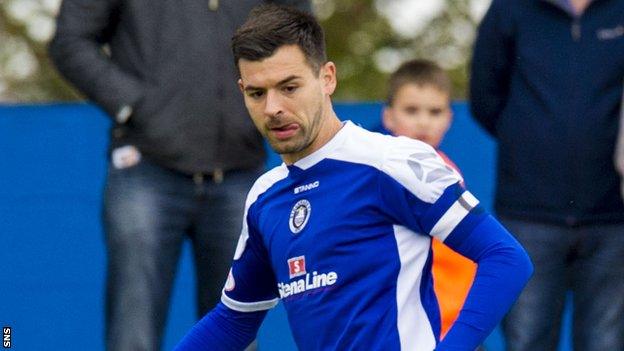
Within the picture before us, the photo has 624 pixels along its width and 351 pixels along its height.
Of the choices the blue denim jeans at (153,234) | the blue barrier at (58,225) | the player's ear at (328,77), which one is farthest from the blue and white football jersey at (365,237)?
the blue barrier at (58,225)

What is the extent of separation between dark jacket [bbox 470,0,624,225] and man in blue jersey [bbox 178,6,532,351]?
2028 mm

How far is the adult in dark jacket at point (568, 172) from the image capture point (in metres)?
6.73

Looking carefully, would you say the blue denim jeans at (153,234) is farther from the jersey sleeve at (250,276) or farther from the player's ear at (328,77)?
the player's ear at (328,77)

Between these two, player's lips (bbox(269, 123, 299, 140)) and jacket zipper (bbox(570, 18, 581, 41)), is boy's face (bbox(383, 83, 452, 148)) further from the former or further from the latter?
player's lips (bbox(269, 123, 299, 140))

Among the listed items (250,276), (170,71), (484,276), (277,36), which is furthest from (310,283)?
(170,71)

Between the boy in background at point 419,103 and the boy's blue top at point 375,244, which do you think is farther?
the boy in background at point 419,103

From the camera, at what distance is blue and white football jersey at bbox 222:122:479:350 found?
4.59 m

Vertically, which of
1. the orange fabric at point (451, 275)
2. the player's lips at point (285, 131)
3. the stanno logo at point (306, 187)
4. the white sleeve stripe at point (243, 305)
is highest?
the player's lips at point (285, 131)

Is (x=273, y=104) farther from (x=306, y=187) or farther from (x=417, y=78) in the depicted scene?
(x=417, y=78)

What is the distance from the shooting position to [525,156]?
682cm

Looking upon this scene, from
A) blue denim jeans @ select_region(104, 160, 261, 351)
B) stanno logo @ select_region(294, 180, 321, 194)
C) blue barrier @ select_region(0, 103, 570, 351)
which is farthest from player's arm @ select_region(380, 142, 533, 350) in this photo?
blue barrier @ select_region(0, 103, 570, 351)

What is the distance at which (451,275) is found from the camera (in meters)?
5.64

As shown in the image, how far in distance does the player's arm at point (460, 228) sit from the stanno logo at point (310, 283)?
0.84 ft

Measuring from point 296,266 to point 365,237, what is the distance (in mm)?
236
